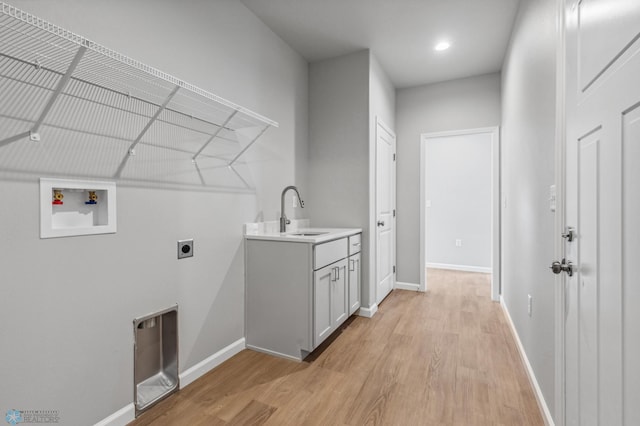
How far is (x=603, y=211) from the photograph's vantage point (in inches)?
36.4

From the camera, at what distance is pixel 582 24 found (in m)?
1.09

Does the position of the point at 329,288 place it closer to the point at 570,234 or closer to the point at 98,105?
the point at 570,234

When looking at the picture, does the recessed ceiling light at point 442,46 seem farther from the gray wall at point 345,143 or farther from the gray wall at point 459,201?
the gray wall at point 459,201

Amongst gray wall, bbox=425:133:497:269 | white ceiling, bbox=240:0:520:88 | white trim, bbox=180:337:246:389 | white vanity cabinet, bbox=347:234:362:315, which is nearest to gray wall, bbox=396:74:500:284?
white ceiling, bbox=240:0:520:88

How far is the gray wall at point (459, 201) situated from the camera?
5.04m

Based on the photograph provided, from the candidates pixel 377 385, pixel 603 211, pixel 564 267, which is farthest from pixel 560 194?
pixel 377 385

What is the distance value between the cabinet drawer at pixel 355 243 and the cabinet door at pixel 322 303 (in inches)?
16.8

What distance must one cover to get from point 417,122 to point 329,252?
2.48 m

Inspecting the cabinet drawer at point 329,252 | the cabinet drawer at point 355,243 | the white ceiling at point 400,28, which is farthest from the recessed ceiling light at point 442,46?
the cabinet drawer at point 329,252

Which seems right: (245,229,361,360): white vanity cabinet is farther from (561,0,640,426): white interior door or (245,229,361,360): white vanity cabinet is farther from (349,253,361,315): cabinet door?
(561,0,640,426): white interior door

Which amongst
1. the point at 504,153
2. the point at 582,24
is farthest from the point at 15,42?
the point at 504,153

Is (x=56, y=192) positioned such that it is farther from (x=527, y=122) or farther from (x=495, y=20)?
(x=495, y=20)

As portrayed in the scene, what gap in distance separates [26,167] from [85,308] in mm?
652

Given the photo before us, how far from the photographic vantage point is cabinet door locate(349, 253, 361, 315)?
2785 mm
